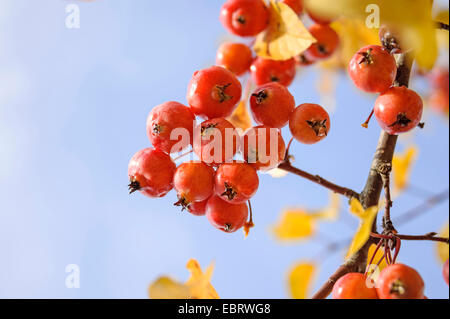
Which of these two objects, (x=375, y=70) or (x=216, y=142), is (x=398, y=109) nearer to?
(x=375, y=70)

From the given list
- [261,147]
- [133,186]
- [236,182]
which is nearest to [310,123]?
[261,147]

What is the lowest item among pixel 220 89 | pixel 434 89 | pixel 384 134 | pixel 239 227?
pixel 239 227

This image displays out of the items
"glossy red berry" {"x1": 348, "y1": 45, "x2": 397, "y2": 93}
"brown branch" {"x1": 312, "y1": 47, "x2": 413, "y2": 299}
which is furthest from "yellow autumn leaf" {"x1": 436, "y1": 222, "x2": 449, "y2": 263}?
"glossy red berry" {"x1": 348, "y1": 45, "x2": 397, "y2": 93}

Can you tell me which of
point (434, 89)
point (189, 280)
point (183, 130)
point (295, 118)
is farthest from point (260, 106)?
point (434, 89)

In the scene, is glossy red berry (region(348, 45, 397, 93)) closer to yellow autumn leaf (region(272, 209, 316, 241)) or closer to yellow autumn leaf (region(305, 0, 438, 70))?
yellow autumn leaf (region(272, 209, 316, 241))
